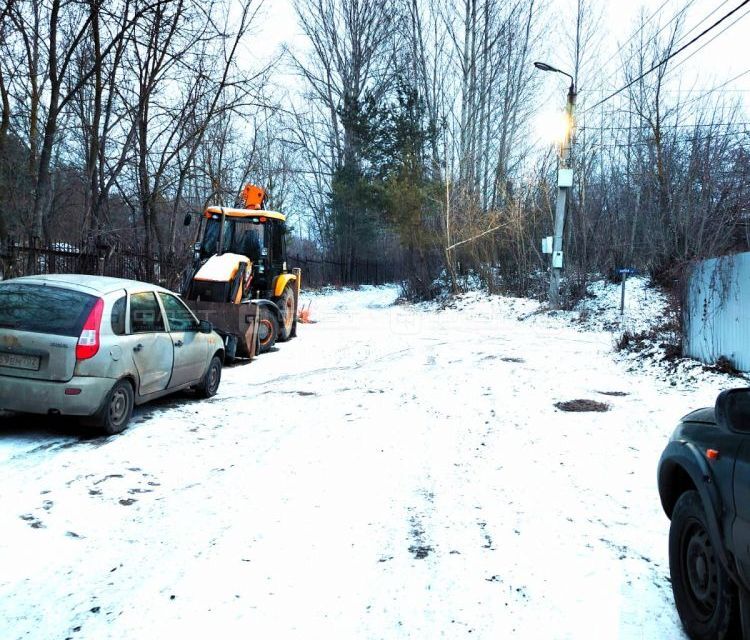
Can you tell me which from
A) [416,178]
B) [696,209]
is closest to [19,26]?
[696,209]

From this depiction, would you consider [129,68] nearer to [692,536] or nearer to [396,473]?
[396,473]

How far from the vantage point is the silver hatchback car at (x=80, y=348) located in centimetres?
554

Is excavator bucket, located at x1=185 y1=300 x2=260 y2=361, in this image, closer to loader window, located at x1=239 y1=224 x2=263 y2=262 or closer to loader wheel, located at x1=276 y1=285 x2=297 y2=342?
loader window, located at x1=239 y1=224 x2=263 y2=262

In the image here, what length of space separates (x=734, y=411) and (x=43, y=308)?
588 centimetres

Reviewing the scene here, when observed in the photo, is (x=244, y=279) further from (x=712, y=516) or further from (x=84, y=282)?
(x=712, y=516)

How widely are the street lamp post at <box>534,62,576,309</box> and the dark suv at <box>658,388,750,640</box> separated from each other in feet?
53.7

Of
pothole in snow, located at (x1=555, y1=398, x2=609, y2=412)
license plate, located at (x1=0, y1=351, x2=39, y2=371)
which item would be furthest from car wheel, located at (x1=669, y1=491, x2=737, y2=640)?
license plate, located at (x1=0, y1=351, x2=39, y2=371)

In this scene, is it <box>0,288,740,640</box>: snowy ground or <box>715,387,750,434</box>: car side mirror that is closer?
<box>715,387,750,434</box>: car side mirror

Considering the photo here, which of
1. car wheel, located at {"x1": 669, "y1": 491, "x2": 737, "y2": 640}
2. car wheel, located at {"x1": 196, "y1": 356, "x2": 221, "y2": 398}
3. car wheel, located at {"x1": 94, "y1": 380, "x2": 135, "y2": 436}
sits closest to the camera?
car wheel, located at {"x1": 669, "y1": 491, "x2": 737, "y2": 640}

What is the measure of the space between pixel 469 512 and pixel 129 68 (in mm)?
15751

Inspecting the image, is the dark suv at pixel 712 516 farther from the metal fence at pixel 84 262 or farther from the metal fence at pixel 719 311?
the metal fence at pixel 84 262

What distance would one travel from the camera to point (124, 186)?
63.9 feet

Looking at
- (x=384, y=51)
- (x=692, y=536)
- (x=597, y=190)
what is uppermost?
(x=384, y=51)

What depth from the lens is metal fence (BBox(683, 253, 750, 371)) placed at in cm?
764
